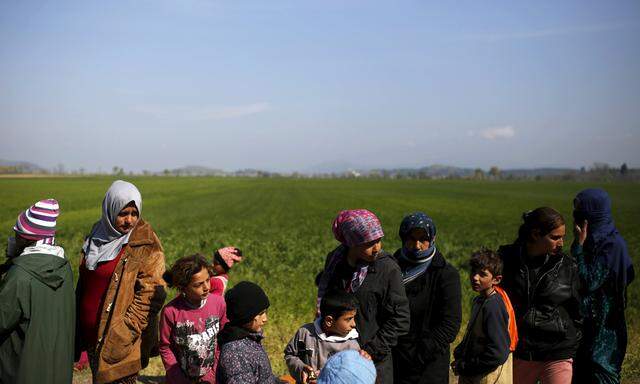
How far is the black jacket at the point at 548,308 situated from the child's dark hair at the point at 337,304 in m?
1.54

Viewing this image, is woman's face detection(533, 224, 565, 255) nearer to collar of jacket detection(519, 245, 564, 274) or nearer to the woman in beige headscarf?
collar of jacket detection(519, 245, 564, 274)

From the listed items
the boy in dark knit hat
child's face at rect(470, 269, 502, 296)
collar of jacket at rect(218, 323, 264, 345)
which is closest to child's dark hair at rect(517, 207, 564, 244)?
child's face at rect(470, 269, 502, 296)

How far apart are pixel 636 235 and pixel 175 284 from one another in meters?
27.5

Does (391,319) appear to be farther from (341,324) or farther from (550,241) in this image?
(550,241)

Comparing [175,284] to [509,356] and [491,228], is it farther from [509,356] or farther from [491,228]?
[491,228]

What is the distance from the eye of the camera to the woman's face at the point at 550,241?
404 cm

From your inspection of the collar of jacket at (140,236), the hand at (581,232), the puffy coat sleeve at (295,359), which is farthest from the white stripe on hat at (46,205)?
the hand at (581,232)

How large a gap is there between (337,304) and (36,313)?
6.55 ft

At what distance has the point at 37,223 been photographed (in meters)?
3.72

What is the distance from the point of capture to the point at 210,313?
411 cm

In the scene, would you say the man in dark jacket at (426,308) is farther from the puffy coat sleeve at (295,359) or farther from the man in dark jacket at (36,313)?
the man in dark jacket at (36,313)

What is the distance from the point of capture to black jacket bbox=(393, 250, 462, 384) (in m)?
3.91

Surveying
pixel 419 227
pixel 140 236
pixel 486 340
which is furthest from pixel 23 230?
pixel 486 340

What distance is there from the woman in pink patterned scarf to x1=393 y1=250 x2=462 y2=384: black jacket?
11.7 inches
